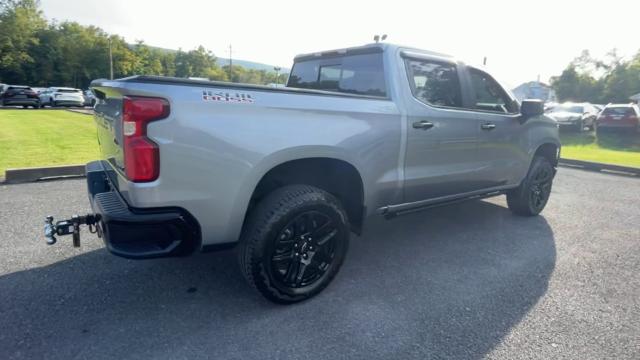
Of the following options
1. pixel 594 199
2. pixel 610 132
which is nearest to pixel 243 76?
pixel 610 132

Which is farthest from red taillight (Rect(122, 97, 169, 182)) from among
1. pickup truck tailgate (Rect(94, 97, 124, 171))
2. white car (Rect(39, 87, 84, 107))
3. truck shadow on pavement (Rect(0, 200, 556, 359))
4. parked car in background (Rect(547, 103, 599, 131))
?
white car (Rect(39, 87, 84, 107))

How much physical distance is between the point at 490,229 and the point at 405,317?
95.4 inches

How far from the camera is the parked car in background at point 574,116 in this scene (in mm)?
18578

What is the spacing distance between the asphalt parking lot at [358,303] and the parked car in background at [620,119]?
1603 centimetres

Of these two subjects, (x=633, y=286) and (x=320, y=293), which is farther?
(x=633, y=286)

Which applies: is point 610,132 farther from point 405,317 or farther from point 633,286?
point 405,317

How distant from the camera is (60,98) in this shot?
26609mm

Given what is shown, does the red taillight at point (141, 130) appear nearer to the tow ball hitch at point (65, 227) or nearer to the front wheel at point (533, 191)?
the tow ball hitch at point (65, 227)

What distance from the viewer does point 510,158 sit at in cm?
448

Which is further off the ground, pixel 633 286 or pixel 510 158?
pixel 510 158

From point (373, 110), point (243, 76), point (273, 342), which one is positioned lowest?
point (273, 342)

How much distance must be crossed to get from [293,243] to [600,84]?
56.4 metres

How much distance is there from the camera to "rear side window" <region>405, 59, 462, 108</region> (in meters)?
3.51

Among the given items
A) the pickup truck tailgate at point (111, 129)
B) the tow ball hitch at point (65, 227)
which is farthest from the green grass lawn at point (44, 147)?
the tow ball hitch at point (65, 227)
